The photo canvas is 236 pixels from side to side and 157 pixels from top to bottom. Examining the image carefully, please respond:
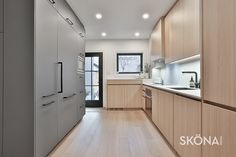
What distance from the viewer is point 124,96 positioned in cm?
692

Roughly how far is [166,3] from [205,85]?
2.59 m

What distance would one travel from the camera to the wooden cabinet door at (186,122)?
1958 millimetres

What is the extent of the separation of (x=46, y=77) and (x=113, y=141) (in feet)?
5.06

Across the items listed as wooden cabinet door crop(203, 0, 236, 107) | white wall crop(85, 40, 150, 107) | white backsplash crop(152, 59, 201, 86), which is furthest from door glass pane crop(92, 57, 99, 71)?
wooden cabinet door crop(203, 0, 236, 107)

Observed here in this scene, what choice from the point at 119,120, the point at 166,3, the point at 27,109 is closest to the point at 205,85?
the point at 27,109

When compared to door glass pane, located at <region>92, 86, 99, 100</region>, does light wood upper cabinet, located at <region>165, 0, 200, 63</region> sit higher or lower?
higher

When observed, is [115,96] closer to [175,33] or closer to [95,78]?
[95,78]

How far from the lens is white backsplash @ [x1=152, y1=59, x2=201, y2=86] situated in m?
3.66

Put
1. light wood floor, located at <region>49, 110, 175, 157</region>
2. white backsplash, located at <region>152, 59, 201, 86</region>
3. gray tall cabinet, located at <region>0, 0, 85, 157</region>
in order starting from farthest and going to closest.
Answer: white backsplash, located at <region>152, 59, 201, 86</region>
light wood floor, located at <region>49, 110, 175, 157</region>
gray tall cabinet, located at <region>0, 0, 85, 157</region>

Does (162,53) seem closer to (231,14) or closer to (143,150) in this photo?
(143,150)

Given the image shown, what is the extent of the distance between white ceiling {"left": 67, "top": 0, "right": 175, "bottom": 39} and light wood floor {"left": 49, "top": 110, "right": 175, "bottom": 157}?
94.3 inches

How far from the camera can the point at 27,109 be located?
2371 mm

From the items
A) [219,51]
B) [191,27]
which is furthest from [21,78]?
[191,27]

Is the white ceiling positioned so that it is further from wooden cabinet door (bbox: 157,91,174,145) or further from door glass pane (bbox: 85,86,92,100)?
door glass pane (bbox: 85,86,92,100)
